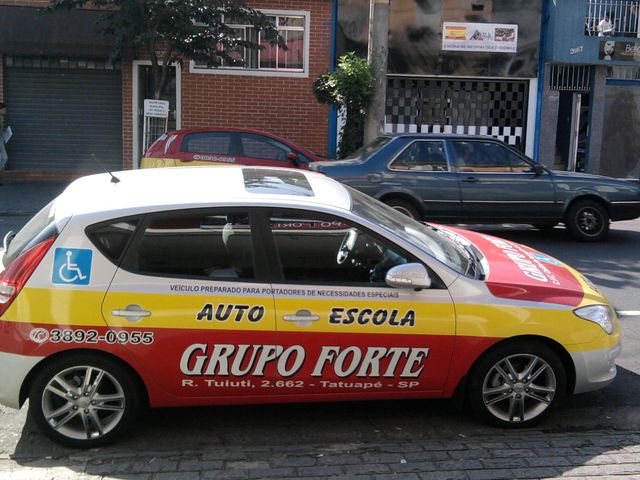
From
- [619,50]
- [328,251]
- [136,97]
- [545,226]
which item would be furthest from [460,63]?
[328,251]

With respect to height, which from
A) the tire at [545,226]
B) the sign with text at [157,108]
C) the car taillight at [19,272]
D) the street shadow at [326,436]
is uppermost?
the sign with text at [157,108]

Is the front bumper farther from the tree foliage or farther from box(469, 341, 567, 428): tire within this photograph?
the tree foliage

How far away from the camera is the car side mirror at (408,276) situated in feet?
13.9

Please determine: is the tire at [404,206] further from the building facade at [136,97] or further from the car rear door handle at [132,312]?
the building facade at [136,97]

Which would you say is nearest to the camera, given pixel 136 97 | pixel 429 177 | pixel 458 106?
pixel 429 177

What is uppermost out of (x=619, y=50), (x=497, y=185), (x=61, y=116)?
(x=619, y=50)

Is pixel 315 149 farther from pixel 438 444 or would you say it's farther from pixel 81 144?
pixel 438 444

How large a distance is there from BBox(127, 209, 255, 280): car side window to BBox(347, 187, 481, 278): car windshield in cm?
72

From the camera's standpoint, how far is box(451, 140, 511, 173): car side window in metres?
10.6

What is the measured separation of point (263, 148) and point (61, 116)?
7.26 meters

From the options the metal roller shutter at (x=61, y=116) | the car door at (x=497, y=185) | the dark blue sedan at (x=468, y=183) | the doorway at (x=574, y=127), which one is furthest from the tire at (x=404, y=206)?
the doorway at (x=574, y=127)

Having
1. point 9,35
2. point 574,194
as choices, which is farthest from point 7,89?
point 574,194

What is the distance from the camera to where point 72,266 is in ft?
13.6

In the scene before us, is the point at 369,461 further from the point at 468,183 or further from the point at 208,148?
the point at 208,148
